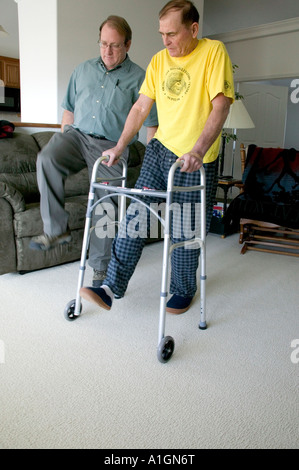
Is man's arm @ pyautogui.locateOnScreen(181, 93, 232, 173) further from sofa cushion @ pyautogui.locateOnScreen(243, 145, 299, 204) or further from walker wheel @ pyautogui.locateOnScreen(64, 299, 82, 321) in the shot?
sofa cushion @ pyautogui.locateOnScreen(243, 145, 299, 204)

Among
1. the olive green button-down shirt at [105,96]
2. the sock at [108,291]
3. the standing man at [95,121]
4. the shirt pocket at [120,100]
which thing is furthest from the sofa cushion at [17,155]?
the sock at [108,291]

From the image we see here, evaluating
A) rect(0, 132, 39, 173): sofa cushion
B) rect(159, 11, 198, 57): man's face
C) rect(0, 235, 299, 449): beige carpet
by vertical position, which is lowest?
rect(0, 235, 299, 449): beige carpet

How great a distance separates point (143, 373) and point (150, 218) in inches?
30.4

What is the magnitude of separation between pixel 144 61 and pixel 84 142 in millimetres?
2819

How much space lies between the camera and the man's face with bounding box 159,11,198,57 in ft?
5.54

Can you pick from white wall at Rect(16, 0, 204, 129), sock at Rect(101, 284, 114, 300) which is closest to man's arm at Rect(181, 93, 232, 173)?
sock at Rect(101, 284, 114, 300)

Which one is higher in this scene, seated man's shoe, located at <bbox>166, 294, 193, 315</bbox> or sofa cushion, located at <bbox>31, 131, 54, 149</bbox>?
sofa cushion, located at <bbox>31, 131, 54, 149</bbox>

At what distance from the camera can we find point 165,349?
1.65 m

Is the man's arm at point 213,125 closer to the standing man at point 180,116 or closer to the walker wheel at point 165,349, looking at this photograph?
the standing man at point 180,116

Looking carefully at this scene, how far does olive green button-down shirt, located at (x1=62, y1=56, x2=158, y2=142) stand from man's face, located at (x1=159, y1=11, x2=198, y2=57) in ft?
1.56

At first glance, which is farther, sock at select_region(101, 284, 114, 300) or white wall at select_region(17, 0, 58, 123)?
white wall at select_region(17, 0, 58, 123)

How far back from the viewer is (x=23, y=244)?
254cm

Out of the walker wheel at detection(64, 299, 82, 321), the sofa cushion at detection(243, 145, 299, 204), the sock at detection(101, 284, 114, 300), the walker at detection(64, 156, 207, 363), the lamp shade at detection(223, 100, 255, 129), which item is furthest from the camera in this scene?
the lamp shade at detection(223, 100, 255, 129)

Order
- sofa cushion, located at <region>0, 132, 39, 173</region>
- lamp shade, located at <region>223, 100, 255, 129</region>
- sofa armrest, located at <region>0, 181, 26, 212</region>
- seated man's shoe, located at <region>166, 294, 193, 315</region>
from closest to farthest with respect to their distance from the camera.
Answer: seated man's shoe, located at <region>166, 294, 193, 315</region> → sofa armrest, located at <region>0, 181, 26, 212</region> → sofa cushion, located at <region>0, 132, 39, 173</region> → lamp shade, located at <region>223, 100, 255, 129</region>
